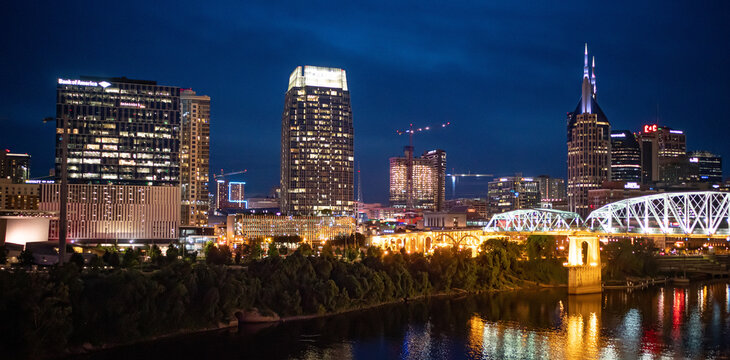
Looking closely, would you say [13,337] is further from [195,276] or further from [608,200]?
[608,200]

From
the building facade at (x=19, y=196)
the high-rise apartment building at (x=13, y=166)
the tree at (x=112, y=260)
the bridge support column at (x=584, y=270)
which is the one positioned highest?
the high-rise apartment building at (x=13, y=166)

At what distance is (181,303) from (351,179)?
12112cm

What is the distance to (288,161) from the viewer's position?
538ft

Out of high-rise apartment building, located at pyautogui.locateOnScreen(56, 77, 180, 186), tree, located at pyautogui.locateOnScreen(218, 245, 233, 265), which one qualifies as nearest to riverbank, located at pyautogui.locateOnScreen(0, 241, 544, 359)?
tree, located at pyautogui.locateOnScreen(218, 245, 233, 265)

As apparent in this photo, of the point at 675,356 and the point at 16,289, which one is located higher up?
the point at 16,289

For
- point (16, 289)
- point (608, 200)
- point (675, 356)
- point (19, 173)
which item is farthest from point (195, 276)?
point (19, 173)

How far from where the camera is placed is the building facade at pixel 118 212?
107438mm

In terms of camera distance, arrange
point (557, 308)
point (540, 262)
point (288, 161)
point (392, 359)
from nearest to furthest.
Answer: point (392, 359)
point (557, 308)
point (540, 262)
point (288, 161)

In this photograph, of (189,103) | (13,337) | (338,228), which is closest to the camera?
(13,337)

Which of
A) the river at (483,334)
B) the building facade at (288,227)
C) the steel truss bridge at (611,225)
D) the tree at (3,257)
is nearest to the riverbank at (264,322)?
the river at (483,334)

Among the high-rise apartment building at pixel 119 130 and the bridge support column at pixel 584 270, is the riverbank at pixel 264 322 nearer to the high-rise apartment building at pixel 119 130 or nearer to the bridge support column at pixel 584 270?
the bridge support column at pixel 584 270

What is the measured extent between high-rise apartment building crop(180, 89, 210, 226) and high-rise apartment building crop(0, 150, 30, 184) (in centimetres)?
3966

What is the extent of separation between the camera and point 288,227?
131375mm

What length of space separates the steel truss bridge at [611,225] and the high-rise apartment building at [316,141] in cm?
4514
